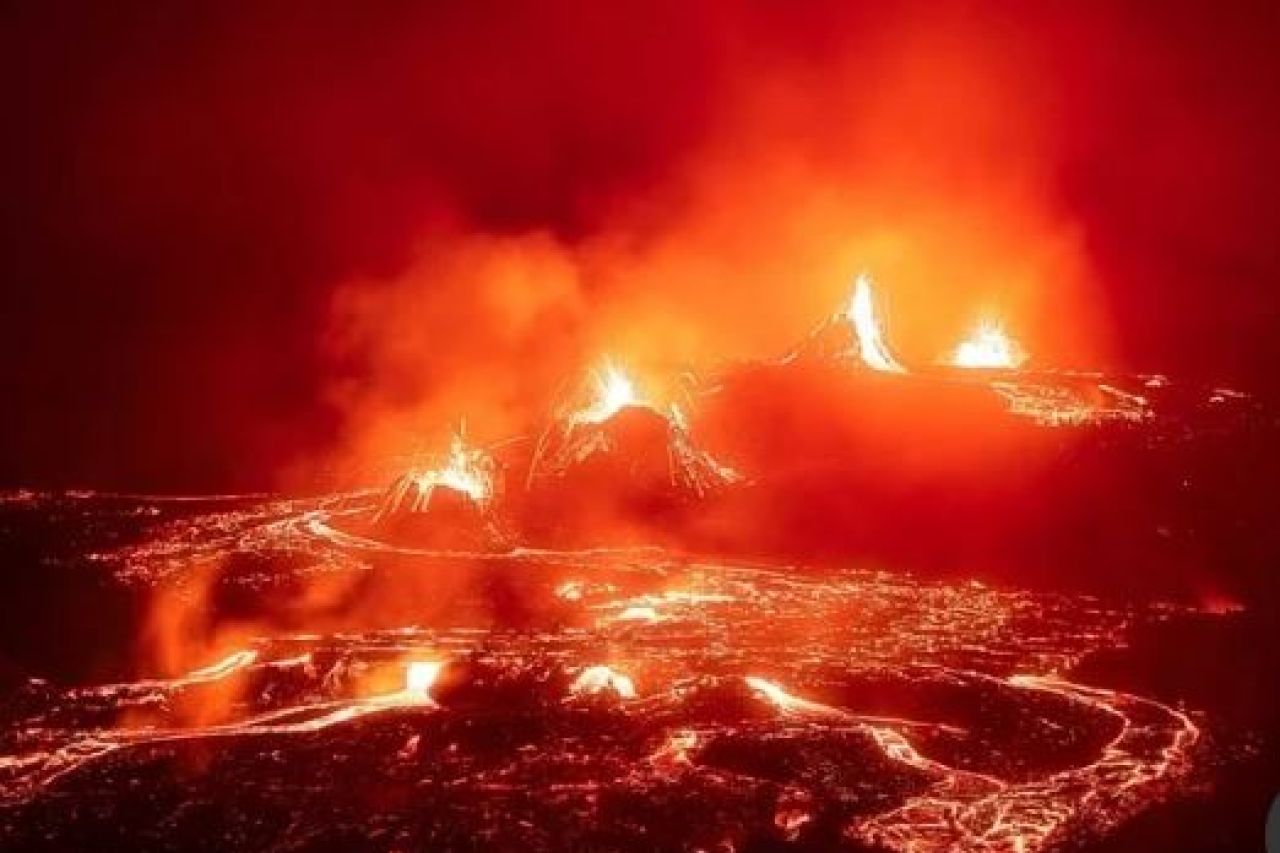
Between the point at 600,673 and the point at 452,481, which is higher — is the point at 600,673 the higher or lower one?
→ the lower one

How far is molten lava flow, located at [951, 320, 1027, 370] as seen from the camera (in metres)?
40.3

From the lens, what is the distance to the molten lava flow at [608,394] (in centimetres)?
3161

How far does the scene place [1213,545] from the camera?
28.4 meters

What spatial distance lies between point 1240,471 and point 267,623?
69.4 feet

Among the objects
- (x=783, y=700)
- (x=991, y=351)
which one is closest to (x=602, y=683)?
(x=783, y=700)

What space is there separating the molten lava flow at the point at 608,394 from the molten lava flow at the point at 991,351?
38.4 ft

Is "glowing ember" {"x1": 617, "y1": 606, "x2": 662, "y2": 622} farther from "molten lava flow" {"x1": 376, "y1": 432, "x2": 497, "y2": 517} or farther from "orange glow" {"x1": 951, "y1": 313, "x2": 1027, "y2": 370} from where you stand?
"orange glow" {"x1": 951, "y1": 313, "x2": 1027, "y2": 370}

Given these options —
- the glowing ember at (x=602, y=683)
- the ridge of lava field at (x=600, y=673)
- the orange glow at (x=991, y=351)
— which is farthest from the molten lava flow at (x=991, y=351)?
the glowing ember at (x=602, y=683)

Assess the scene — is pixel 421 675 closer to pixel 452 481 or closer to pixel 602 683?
pixel 602 683

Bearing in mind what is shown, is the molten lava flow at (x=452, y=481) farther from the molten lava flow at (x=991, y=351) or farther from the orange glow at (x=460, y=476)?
the molten lava flow at (x=991, y=351)

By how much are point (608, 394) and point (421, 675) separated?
13.0m

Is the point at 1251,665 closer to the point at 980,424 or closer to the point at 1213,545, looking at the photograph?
the point at 1213,545

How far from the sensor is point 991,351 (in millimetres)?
40625

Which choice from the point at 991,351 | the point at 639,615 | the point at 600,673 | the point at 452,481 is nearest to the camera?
the point at 600,673
